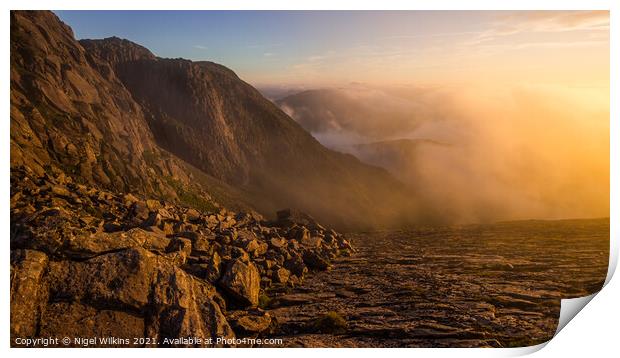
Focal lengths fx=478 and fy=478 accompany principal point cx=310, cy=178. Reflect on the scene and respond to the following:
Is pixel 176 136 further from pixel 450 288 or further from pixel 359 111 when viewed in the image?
Answer: pixel 450 288

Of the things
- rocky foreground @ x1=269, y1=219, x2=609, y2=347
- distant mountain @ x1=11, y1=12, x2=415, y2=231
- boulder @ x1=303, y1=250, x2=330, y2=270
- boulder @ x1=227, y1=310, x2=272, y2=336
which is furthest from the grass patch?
distant mountain @ x1=11, y1=12, x2=415, y2=231

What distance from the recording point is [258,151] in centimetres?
2444

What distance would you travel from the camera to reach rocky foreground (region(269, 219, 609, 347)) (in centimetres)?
1486

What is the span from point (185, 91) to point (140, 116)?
2.82 metres

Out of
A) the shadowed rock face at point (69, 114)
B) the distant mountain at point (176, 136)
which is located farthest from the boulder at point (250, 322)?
the shadowed rock face at point (69, 114)

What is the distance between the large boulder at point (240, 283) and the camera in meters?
15.6

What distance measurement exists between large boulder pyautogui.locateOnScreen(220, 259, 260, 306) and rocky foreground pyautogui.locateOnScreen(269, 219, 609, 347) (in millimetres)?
1054

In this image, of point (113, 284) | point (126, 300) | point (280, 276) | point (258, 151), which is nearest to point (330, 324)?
point (280, 276)

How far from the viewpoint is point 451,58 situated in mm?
18516

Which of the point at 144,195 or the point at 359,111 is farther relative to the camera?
the point at 144,195

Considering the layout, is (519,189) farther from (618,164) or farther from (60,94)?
(60,94)

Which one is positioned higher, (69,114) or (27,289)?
(69,114)

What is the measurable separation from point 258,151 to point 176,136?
637 centimetres
